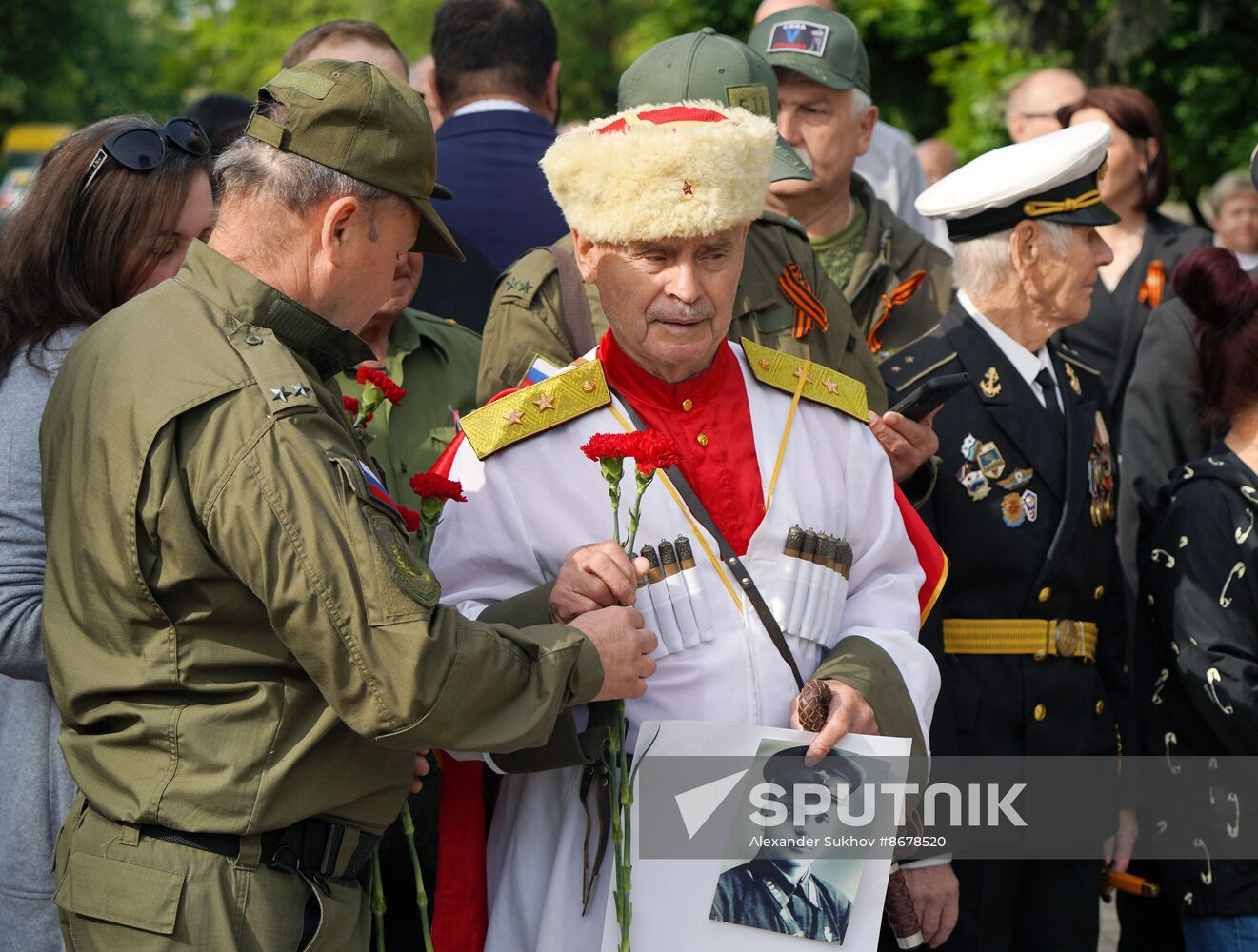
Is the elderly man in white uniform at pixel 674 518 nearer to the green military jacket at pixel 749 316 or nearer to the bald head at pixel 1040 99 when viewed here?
the green military jacket at pixel 749 316

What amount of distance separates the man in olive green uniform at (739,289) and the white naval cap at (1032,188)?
15.7 inches

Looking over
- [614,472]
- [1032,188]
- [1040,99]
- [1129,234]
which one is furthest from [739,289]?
[1040,99]

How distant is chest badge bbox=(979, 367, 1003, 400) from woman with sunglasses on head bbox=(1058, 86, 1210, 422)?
1.82 m

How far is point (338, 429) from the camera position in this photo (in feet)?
8.00

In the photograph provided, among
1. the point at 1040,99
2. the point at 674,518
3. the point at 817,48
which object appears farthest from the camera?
the point at 1040,99

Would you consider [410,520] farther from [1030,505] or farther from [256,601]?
[1030,505]

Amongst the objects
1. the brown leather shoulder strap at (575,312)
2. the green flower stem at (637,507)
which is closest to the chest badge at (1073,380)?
the brown leather shoulder strap at (575,312)

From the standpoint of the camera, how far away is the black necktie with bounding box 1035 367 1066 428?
13.2 ft

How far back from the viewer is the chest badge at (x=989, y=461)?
3.89 metres

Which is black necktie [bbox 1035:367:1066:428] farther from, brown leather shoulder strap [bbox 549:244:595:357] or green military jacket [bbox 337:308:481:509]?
green military jacket [bbox 337:308:481:509]

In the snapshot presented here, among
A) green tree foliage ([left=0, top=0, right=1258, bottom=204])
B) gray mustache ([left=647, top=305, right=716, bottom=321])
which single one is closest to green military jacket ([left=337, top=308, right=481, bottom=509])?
green tree foliage ([left=0, top=0, right=1258, bottom=204])

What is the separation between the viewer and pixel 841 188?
196 inches

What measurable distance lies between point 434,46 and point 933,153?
585 cm

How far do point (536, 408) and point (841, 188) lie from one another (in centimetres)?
225
